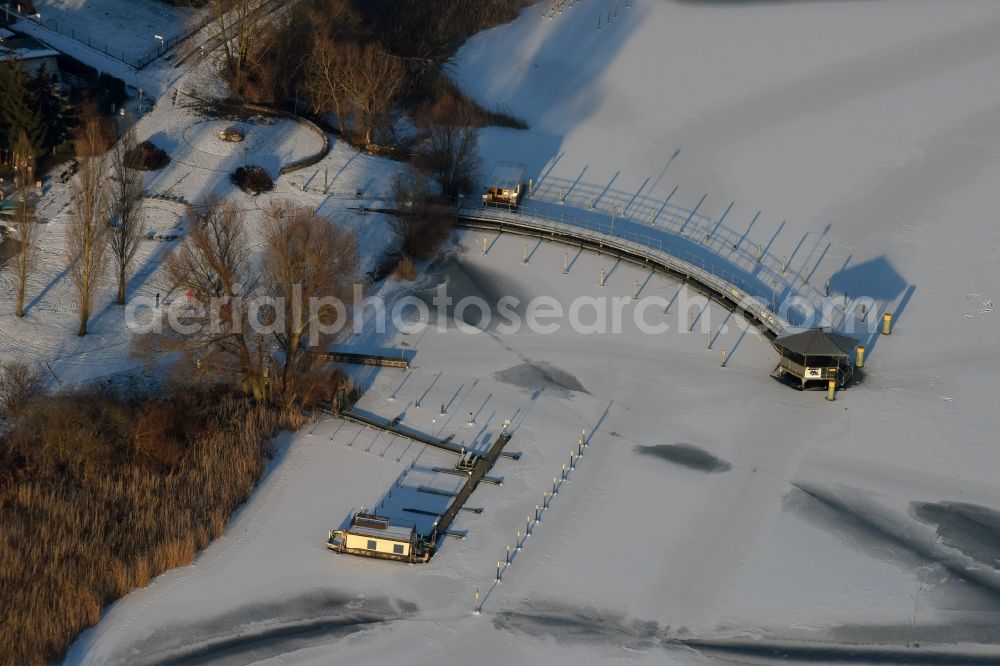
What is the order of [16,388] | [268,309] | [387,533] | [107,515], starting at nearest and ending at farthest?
[387,533]
[107,515]
[16,388]
[268,309]

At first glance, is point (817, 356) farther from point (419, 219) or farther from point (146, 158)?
point (146, 158)

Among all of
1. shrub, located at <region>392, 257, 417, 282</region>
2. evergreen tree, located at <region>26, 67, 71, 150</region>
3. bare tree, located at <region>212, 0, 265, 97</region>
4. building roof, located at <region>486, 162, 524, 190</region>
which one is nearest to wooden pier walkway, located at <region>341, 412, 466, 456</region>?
shrub, located at <region>392, 257, 417, 282</region>

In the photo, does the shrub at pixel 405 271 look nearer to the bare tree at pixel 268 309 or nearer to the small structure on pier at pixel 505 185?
the bare tree at pixel 268 309

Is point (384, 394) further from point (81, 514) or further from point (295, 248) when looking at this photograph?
point (81, 514)

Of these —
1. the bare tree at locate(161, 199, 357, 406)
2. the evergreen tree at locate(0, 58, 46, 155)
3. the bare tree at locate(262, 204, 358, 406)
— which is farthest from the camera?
the evergreen tree at locate(0, 58, 46, 155)

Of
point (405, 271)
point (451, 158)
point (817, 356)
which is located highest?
point (451, 158)

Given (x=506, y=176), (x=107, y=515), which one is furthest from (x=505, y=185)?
(x=107, y=515)

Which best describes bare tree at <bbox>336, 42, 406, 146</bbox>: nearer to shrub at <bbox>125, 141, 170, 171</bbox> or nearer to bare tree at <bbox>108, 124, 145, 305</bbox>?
shrub at <bbox>125, 141, 170, 171</bbox>
